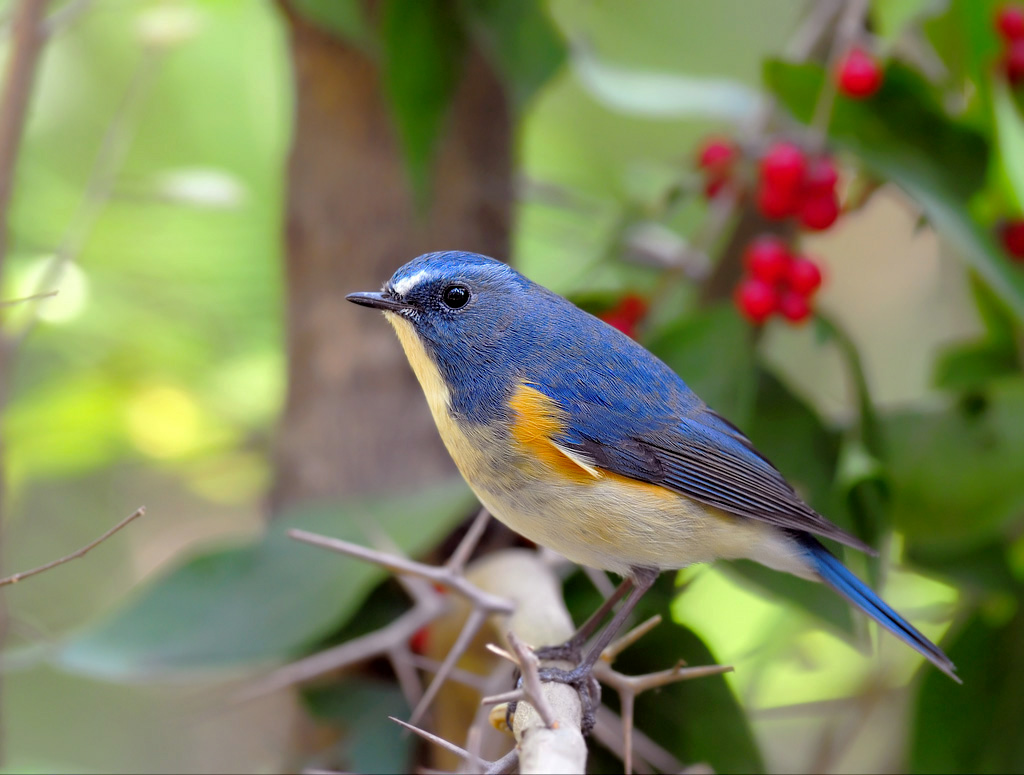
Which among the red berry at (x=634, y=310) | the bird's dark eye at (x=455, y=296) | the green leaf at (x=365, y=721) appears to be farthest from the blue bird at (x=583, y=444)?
the green leaf at (x=365, y=721)

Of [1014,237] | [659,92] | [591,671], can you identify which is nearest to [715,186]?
[659,92]

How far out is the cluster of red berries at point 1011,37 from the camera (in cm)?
238

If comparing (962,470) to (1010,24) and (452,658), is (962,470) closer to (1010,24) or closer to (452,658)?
(1010,24)

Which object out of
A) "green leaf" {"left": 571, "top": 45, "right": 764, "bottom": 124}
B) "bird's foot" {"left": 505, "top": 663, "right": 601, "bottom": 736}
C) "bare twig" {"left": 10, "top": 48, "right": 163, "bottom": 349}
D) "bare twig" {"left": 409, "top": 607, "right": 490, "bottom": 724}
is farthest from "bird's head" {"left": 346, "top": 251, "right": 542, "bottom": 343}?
"green leaf" {"left": 571, "top": 45, "right": 764, "bottom": 124}

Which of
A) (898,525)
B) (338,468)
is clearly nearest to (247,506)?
(338,468)

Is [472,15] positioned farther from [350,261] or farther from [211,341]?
[211,341]

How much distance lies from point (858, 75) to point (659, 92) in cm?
52

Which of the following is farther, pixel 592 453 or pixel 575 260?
pixel 575 260

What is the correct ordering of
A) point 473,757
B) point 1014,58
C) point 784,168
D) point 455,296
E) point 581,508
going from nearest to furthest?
point 473,757 → point 581,508 → point 455,296 → point 784,168 → point 1014,58

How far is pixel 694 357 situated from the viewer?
7.32 ft

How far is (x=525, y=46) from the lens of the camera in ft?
7.60

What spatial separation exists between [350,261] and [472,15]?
2.42ft

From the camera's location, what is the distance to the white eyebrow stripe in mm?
1670

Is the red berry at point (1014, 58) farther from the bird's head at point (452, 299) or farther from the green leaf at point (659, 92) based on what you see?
the bird's head at point (452, 299)
